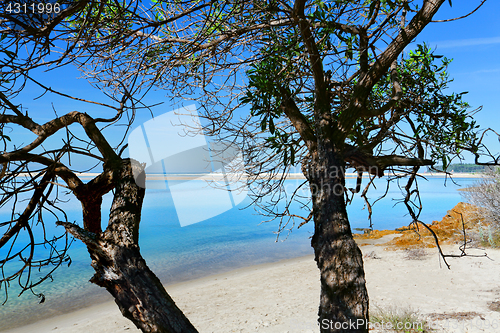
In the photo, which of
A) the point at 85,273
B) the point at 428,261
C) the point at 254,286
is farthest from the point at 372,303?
the point at 85,273

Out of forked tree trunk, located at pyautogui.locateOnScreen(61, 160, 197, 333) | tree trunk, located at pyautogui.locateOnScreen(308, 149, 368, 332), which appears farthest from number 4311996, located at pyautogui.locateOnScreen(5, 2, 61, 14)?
tree trunk, located at pyautogui.locateOnScreen(308, 149, 368, 332)

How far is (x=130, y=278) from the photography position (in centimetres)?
201

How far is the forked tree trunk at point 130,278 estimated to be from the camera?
1.95 m

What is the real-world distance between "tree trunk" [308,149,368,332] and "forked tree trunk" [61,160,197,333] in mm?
935

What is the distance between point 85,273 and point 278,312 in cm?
863

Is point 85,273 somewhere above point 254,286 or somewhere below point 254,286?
above

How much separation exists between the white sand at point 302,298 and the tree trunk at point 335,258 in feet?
12.6

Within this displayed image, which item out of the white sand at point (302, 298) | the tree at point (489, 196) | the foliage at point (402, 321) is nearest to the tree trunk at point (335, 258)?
the foliage at point (402, 321)

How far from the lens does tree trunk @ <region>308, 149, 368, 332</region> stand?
6.87 feet

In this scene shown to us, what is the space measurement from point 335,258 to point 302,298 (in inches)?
227

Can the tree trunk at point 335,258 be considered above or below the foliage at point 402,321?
above

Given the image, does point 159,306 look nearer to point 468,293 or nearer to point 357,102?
point 357,102

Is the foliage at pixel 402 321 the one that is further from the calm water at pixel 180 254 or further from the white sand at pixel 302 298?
the calm water at pixel 180 254

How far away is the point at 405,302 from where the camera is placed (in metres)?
6.47
